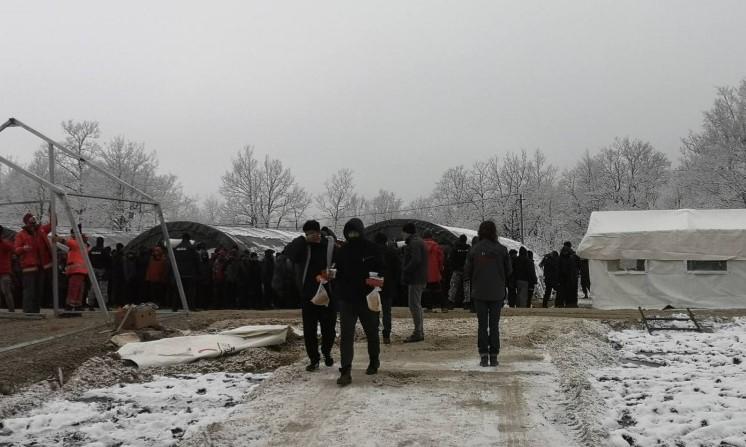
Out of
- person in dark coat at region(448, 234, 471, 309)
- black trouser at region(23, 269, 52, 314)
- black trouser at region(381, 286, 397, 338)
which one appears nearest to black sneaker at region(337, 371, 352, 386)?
black trouser at region(381, 286, 397, 338)

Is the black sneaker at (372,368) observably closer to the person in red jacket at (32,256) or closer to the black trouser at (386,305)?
the black trouser at (386,305)

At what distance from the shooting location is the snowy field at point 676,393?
5.10 m

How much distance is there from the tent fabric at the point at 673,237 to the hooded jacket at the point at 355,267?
12.8 metres

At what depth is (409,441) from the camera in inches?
196

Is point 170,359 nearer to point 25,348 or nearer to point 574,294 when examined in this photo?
point 25,348

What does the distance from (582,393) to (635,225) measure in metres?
A: 13.7

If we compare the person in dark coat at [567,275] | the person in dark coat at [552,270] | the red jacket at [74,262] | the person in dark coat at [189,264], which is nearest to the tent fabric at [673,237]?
the person in dark coat at [567,275]

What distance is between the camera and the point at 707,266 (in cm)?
1789

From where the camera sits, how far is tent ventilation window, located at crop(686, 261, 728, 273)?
58.3ft

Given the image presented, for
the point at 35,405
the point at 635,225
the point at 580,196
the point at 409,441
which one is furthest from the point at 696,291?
the point at 580,196

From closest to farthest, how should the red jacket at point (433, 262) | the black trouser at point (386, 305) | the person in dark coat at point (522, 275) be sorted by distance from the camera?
the black trouser at point (386, 305) < the red jacket at point (433, 262) < the person in dark coat at point (522, 275)

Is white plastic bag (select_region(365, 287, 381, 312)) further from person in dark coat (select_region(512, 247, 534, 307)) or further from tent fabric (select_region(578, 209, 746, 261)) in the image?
tent fabric (select_region(578, 209, 746, 261))

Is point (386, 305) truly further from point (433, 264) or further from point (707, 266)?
point (707, 266)

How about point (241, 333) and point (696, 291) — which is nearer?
point (241, 333)
